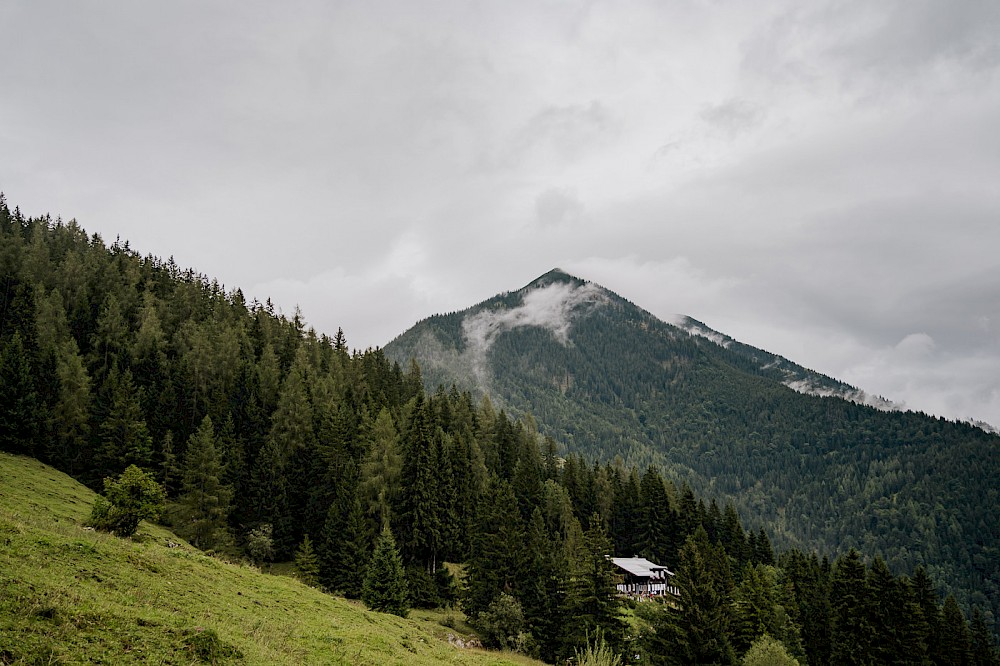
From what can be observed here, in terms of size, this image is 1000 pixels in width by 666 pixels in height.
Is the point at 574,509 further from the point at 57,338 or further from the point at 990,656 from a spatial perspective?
the point at 57,338

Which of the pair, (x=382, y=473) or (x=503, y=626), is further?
(x=382, y=473)

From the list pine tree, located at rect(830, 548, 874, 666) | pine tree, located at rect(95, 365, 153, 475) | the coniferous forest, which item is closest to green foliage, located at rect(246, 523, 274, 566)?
the coniferous forest

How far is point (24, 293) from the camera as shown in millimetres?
92562

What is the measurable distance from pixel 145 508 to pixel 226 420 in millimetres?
46722

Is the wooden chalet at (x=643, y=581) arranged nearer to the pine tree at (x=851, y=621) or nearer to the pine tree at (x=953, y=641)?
the pine tree at (x=851, y=621)

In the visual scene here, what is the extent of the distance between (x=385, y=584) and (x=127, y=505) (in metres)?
26.8

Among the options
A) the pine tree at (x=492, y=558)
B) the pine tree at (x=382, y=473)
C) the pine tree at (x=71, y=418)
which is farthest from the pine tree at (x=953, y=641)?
the pine tree at (x=71, y=418)

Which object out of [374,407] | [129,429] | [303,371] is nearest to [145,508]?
[129,429]

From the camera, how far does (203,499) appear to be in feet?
211

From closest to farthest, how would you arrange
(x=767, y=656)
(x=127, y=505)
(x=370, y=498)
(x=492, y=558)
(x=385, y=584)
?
(x=127, y=505) → (x=767, y=656) → (x=385, y=584) → (x=492, y=558) → (x=370, y=498)

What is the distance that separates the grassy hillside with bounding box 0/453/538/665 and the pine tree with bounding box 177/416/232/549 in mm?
26442

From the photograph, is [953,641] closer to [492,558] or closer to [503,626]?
[503,626]

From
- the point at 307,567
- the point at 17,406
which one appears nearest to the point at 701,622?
the point at 307,567

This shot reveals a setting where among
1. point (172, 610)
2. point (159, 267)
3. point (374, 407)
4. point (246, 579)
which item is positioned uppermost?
point (159, 267)
